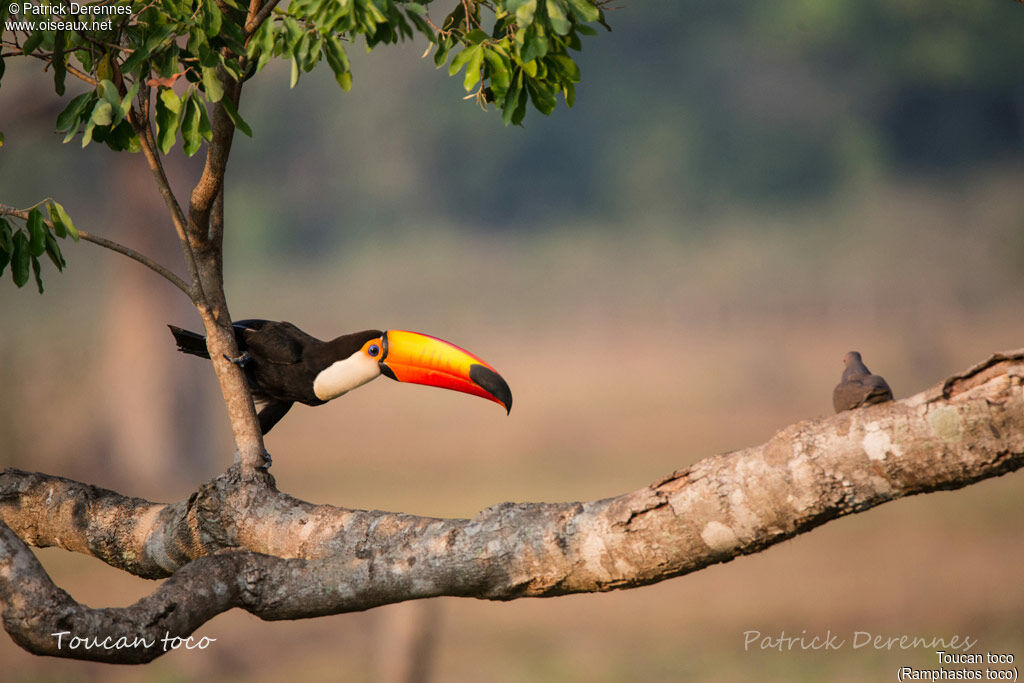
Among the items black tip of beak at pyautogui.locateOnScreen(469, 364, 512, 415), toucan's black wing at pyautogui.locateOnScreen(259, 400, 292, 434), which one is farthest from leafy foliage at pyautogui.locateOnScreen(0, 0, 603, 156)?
toucan's black wing at pyautogui.locateOnScreen(259, 400, 292, 434)

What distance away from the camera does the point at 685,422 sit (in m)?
13.5

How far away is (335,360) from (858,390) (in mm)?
2006

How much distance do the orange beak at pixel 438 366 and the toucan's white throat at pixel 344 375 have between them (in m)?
0.06

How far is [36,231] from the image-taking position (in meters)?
2.44

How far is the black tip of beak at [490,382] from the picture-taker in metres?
3.26

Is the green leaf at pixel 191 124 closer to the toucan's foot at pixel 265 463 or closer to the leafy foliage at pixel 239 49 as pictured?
the leafy foliage at pixel 239 49

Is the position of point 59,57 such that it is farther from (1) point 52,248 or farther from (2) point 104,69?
(1) point 52,248

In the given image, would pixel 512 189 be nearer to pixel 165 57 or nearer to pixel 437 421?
pixel 437 421

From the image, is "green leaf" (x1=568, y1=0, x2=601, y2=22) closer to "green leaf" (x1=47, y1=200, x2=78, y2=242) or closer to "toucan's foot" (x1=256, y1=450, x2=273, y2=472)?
"green leaf" (x1=47, y1=200, x2=78, y2=242)

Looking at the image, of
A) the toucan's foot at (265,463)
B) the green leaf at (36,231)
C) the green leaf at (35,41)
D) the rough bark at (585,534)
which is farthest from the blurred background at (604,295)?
the green leaf at (35,41)

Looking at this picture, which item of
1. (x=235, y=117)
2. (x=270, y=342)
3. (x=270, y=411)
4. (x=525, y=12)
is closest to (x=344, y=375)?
(x=270, y=342)

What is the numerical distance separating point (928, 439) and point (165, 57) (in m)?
1.84

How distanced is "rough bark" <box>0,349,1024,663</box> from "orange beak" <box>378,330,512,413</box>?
0.86 meters

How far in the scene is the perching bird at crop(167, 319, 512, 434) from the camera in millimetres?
3410
